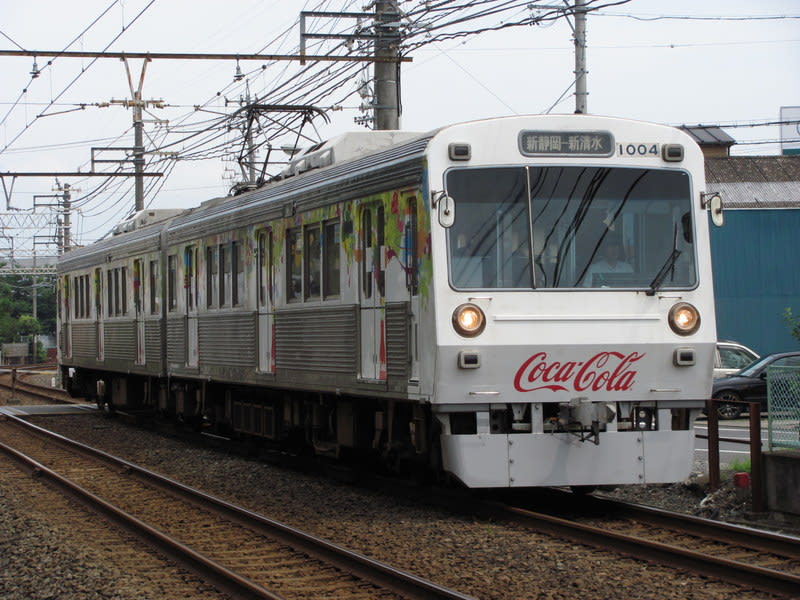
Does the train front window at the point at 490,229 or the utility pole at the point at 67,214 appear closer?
the train front window at the point at 490,229

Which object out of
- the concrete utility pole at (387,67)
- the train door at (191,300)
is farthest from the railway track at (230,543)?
Result: the concrete utility pole at (387,67)

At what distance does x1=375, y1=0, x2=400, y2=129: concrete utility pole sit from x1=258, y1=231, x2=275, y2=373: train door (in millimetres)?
3401

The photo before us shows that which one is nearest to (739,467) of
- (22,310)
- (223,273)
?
(223,273)

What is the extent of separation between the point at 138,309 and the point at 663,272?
12226 mm

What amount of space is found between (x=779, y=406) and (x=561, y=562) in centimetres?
339

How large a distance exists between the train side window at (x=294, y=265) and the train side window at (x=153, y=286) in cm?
653

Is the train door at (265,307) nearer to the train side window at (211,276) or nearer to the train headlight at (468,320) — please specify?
the train side window at (211,276)

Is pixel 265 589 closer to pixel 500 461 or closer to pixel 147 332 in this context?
pixel 500 461

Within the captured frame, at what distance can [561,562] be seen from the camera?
8.23 metres

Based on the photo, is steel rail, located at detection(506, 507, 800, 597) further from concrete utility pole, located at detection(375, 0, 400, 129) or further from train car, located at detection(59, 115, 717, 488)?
concrete utility pole, located at detection(375, 0, 400, 129)

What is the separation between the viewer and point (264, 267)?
14203 millimetres

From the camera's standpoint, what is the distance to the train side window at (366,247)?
11320 mm

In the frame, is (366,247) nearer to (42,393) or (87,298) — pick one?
(87,298)

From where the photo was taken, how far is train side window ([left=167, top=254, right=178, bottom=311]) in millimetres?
18328
